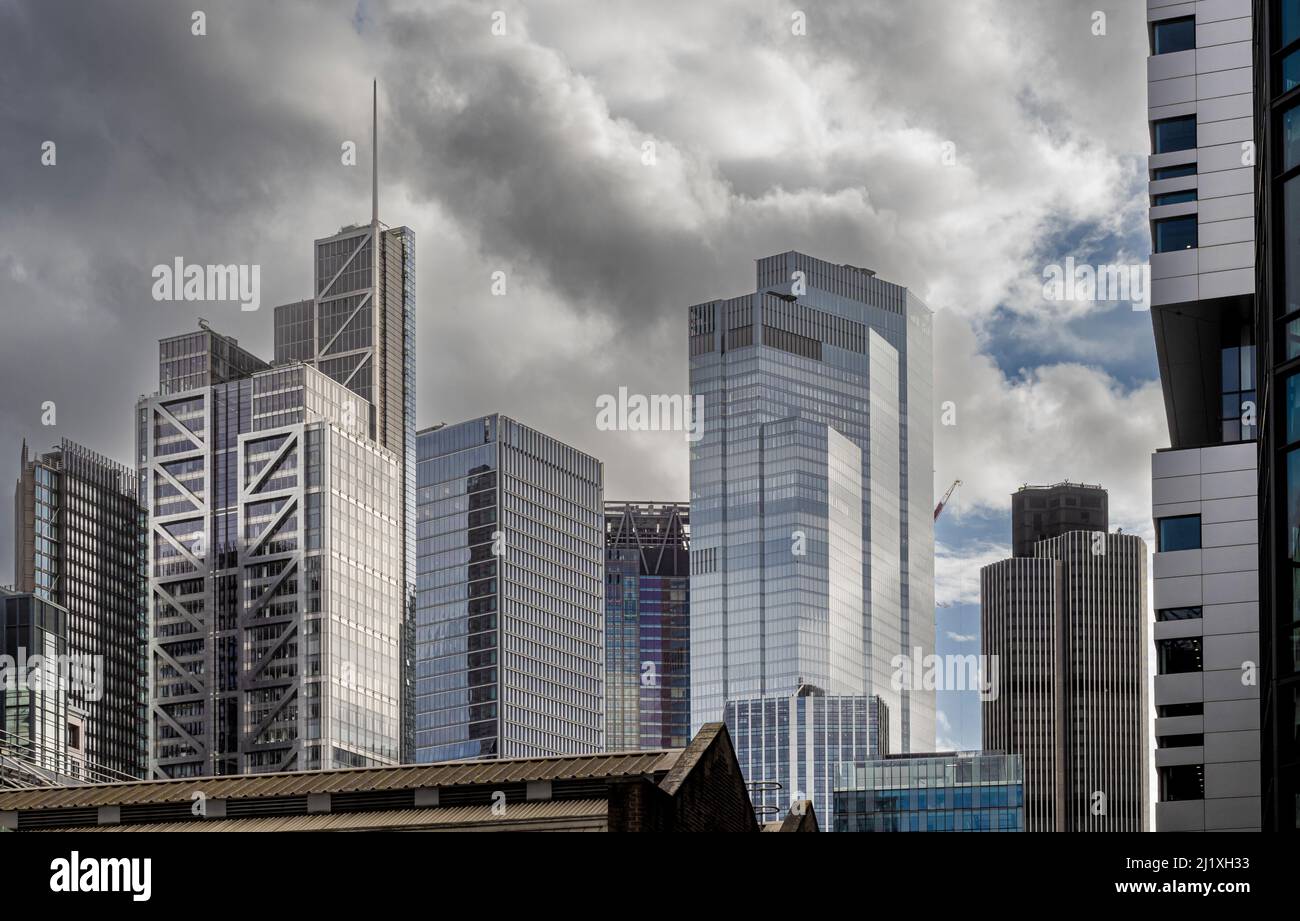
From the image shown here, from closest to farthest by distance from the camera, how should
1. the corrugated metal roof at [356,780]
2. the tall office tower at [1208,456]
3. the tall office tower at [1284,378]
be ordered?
the tall office tower at [1284,378] < the corrugated metal roof at [356,780] < the tall office tower at [1208,456]

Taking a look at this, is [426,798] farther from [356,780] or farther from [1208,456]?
[1208,456]

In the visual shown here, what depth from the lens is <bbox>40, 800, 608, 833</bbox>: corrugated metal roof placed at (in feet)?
157

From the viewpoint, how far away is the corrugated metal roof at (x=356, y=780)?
50.3 m

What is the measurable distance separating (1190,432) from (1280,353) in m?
58.9

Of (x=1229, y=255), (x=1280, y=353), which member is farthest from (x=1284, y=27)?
(x=1229, y=255)

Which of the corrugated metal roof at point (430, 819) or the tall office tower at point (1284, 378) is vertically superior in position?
the tall office tower at point (1284, 378)

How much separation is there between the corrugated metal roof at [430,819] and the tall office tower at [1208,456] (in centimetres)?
3800


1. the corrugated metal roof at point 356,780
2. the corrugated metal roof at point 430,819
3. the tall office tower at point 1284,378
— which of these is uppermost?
the tall office tower at point 1284,378

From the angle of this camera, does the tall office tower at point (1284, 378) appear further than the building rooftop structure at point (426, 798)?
No

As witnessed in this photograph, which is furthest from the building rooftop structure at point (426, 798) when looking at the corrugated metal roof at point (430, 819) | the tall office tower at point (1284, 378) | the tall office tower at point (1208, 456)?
the tall office tower at point (1208, 456)

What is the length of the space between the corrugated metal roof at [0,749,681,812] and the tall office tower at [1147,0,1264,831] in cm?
3484

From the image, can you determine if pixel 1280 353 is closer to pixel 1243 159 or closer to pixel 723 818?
pixel 723 818

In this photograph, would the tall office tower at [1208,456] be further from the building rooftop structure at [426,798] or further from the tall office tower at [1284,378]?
the tall office tower at [1284,378]

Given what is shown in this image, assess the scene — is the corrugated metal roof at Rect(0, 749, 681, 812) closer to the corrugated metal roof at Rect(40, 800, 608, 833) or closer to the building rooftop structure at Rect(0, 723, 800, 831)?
the building rooftop structure at Rect(0, 723, 800, 831)
